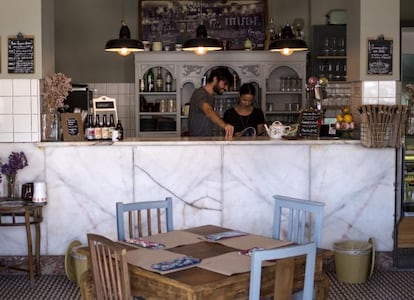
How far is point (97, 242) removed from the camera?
3.05 meters

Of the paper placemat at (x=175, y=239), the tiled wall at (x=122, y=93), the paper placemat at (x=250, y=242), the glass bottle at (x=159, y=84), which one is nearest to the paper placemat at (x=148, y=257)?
the paper placemat at (x=175, y=239)

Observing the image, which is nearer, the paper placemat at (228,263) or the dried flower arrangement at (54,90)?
the paper placemat at (228,263)

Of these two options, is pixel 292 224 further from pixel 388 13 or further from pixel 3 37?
pixel 3 37

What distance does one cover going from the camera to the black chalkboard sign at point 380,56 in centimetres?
598

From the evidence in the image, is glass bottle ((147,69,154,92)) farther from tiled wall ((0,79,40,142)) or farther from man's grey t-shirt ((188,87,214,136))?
tiled wall ((0,79,40,142))

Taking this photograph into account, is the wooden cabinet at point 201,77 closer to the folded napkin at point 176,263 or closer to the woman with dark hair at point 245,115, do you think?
the woman with dark hair at point 245,115

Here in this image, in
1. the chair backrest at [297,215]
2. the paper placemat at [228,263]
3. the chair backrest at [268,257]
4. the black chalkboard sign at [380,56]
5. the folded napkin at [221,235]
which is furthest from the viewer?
the black chalkboard sign at [380,56]

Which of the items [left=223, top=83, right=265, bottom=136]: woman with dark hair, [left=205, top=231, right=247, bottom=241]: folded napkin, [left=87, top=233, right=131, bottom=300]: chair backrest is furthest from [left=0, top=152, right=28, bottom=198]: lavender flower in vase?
[left=87, top=233, right=131, bottom=300]: chair backrest

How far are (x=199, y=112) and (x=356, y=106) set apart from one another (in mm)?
1676

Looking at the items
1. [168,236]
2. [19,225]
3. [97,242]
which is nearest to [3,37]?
[19,225]

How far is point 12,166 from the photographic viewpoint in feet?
18.6

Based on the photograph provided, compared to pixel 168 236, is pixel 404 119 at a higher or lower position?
higher

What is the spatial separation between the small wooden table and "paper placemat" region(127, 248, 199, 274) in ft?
7.36

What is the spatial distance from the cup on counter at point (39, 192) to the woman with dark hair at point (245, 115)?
262 cm
